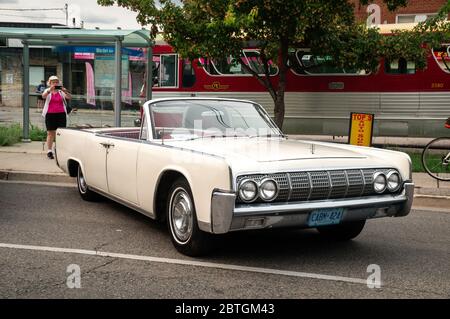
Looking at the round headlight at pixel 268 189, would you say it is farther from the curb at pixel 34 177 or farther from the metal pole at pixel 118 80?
the metal pole at pixel 118 80

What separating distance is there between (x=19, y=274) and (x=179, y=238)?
1428 mm

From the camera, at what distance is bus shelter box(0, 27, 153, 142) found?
520 inches

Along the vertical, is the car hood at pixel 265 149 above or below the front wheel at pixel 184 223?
above

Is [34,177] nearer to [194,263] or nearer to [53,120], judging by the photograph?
[53,120]

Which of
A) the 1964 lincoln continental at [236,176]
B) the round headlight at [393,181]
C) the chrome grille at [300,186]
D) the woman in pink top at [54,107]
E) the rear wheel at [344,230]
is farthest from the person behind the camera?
the woman in pink top at [54,107]

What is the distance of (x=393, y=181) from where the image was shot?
5.35 metres

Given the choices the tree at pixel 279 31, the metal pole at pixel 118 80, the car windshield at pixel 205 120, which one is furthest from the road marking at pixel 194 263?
the metal pole at pixel 118 80

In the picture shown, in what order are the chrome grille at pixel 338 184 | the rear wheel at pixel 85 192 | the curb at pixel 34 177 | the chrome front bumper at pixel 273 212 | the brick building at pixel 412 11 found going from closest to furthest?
the chrome front bumper at pixel 273 212
the chrome grille at pixel 338 184
the rear wheel at pixel 85 192
the curb at pixel 34 177
the brick building at pixel 412 11

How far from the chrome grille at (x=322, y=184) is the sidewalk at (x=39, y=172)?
407 centimetres

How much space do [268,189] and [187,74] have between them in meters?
12.5

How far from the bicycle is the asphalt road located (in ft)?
9.27

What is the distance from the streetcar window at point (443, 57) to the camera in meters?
14.6

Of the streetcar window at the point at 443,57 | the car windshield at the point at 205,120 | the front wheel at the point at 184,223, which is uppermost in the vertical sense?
the streetcar window at the point at 443,57

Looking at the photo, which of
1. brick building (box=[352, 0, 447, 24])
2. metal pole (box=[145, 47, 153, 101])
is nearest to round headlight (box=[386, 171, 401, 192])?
metal pole (box=[145, 47, 153, 101])
